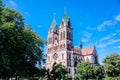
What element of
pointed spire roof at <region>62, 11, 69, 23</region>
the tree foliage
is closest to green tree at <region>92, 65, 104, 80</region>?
the tree foliage

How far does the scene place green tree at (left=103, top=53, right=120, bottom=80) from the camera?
169ft

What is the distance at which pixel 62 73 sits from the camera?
58.9 m

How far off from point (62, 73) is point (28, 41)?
29.3 meters

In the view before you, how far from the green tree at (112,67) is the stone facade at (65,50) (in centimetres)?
2546

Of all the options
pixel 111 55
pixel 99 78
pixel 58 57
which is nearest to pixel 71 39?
pixel 58 57

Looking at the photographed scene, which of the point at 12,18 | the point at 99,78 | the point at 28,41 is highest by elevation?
the point at 12,18

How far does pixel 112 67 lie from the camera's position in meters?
51.6

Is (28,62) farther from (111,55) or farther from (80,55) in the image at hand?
(80,55)

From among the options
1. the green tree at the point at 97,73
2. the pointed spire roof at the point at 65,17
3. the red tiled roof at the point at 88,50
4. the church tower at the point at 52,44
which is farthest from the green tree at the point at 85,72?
the red tiled roof at the point at 88,50

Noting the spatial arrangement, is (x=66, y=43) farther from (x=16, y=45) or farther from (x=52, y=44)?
(x=16, y=45)

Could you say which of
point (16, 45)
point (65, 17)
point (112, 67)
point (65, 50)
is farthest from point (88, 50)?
point (16, 45)

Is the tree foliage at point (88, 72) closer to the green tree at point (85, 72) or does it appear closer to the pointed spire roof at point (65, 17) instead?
the green tree at point (85, 72)

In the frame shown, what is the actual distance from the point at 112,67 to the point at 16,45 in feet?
102

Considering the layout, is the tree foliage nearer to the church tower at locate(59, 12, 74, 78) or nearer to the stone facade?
the church tower at locate(59, 12, 74, 78)
